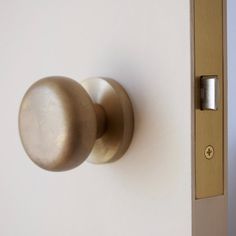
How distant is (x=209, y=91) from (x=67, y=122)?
68 millimetres

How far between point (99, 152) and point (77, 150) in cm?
4

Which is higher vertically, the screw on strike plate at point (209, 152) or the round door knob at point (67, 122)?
the round door knob at point (67, 122)

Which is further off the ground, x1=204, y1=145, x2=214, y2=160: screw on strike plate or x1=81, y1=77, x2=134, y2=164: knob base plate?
x1=81, y1=77, x2=134, y2=164: knob base plate

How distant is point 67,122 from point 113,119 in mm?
37

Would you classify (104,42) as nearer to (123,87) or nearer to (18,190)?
(123,87)

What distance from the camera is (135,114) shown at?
209 mm

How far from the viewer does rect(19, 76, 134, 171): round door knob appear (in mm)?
176

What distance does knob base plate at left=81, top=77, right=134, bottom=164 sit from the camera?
205 mm

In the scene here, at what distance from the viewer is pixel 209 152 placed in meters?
0.18

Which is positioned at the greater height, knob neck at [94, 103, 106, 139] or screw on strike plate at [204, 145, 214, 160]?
knob neck at [94, 103, 106, 139]

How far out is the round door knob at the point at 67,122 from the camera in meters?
0.18

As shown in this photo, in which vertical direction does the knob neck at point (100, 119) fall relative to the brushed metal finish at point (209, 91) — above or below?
below

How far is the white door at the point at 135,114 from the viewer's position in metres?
0.18

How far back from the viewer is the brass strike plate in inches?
6.8
